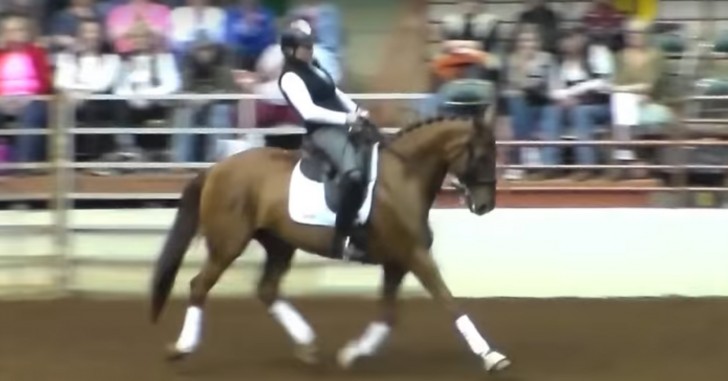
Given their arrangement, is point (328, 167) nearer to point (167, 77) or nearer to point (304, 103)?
point (304, 103)

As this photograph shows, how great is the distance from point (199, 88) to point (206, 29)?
654 mm

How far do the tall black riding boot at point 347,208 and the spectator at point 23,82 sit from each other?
4.53 metres

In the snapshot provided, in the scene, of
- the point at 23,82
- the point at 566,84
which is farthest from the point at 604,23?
the point at 23,82

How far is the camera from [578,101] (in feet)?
45.7

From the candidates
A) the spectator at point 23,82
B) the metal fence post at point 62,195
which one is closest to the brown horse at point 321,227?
the metal fence post at point 62,195

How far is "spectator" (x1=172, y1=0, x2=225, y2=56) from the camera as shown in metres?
14.5

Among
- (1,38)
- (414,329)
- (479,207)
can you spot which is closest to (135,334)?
(414,329)

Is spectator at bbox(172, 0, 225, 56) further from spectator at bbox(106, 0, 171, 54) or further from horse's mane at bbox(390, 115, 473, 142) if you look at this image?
horse's mane at bbox(390, 115, 473, 142)

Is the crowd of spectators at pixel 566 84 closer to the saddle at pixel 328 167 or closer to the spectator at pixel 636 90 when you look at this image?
the spectator at pixel 636 90

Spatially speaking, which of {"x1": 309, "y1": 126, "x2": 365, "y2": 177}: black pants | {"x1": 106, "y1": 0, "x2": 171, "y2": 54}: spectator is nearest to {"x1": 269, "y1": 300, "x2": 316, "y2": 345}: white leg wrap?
{"x1": 309, "y1": 126, "x2": 365, "y2": 177}: black pants

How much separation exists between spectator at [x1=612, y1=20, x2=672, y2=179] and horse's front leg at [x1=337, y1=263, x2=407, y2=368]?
3.92 metres

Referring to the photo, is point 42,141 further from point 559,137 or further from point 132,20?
point 559,137

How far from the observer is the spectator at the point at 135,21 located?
47.2ft

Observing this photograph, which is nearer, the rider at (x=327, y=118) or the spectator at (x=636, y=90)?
the rider at (x=327, y=118)
